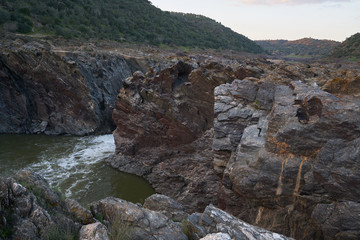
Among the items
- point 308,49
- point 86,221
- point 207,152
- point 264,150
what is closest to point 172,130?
point 207,152

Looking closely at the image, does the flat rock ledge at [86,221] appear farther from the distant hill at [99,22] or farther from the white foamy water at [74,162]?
the distant hill at [99,22]

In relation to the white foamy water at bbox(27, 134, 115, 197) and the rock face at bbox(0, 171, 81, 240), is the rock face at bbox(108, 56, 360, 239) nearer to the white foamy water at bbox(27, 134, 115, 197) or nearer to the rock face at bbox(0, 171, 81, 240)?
the white foamy water at bbox(27, 134, 115, 197)

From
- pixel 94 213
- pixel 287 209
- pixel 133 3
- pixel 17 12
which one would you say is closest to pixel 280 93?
pixel 287 209

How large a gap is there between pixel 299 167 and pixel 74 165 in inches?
552

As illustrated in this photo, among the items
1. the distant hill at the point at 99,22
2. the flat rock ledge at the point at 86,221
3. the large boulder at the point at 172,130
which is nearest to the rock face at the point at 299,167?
the flat rock ledge at the point at 86,221

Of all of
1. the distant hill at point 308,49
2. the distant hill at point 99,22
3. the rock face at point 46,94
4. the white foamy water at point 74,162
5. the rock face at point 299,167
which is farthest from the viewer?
the distant hill at point 308,49

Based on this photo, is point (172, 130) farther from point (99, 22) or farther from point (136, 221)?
point (99, 22)

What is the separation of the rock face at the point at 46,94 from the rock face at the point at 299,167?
16.2 m

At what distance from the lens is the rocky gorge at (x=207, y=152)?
590 centimetres

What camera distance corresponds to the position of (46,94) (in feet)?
74.4

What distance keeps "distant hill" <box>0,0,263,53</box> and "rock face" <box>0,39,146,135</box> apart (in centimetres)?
1595

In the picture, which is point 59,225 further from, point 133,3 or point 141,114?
point 133,3

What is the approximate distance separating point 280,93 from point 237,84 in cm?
214

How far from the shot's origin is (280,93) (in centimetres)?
1026
